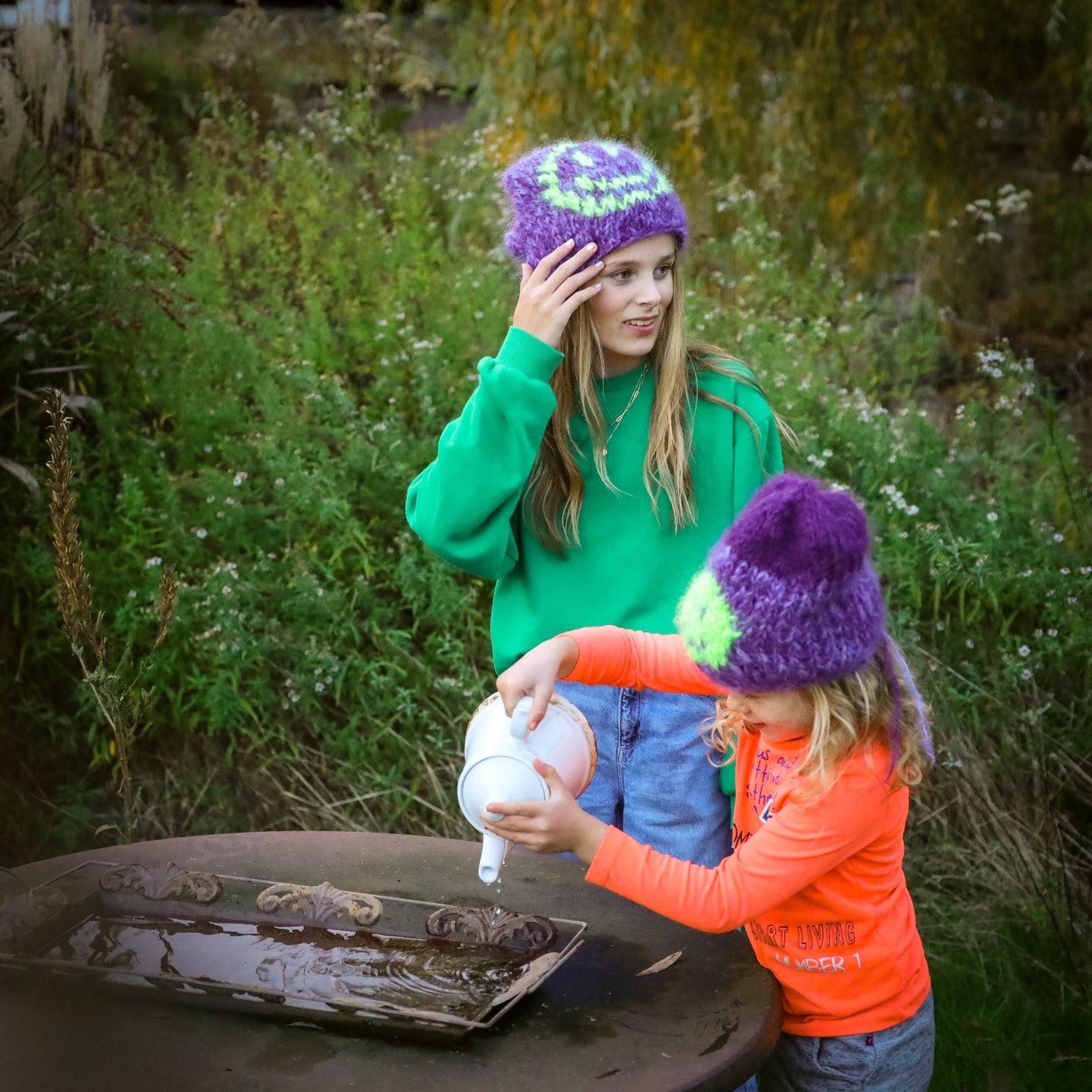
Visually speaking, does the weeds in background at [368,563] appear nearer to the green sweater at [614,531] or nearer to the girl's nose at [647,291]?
the green sweater at [614,531]

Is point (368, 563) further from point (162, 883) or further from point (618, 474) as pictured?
point (162, 883)

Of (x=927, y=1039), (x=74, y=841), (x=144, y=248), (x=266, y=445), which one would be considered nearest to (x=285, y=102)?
(x=144, y=248)

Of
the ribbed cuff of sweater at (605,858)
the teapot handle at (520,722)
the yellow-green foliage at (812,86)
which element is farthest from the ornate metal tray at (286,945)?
the yellow-green foliage at (812,86)

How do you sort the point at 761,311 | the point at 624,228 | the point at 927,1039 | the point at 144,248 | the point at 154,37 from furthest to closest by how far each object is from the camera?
1. the point at 154,37
2. the point at 761,311
3. the point at 144,248
4. the point at 624,228
5. the point at 927,1039

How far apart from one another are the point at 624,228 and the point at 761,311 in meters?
2.59

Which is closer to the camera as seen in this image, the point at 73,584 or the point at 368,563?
the point at 73,584

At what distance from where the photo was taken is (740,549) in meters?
1.46

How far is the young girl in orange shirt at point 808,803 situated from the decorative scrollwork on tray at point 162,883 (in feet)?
1.55

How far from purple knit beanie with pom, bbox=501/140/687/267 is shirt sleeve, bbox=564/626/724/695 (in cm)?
58

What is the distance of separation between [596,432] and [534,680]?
1.91 feet

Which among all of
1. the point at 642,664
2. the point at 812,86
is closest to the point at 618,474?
the point at 642,664

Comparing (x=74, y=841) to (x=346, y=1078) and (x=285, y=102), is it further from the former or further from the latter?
(x=285, y=102)

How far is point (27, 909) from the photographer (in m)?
1.57

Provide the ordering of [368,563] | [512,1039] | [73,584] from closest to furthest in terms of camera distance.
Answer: [512,1039], [73,584], [368,563]
